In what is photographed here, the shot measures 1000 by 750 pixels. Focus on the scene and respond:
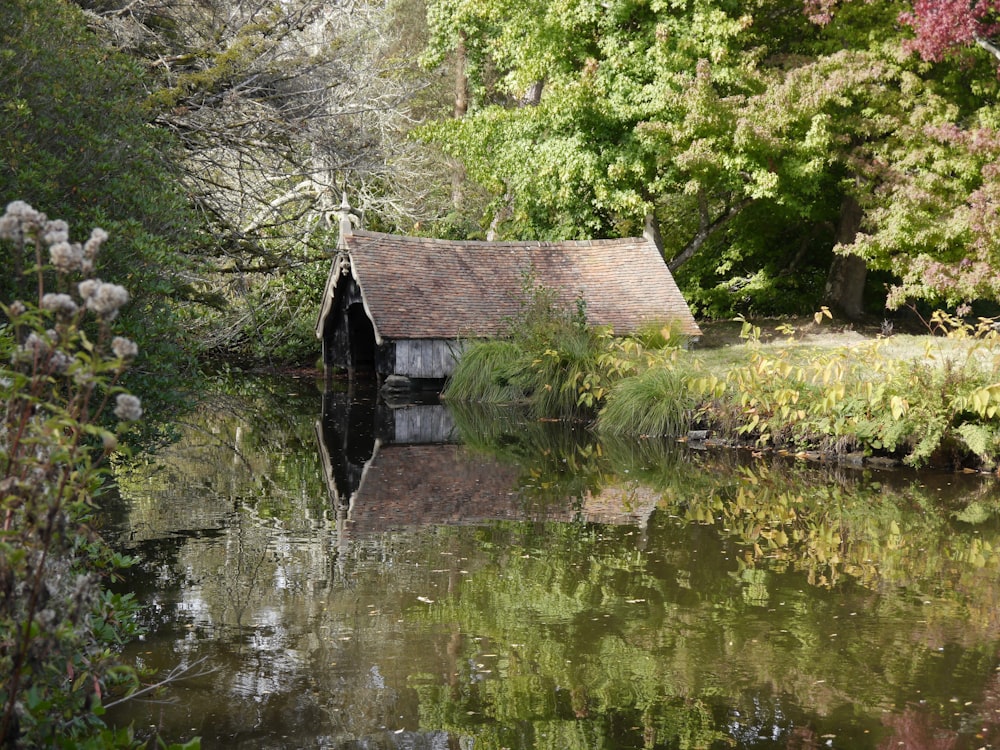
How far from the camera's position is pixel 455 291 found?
72.7 ft

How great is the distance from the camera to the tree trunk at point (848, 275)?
2498 centimetres

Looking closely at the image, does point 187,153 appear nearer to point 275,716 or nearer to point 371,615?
point 371,615

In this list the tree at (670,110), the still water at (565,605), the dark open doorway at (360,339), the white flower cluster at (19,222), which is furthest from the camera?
the dark open doorway at (360,339)

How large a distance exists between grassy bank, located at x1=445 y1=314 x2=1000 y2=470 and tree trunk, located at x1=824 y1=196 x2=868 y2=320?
602 centimetres

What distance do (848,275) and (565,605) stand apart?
20.6 m

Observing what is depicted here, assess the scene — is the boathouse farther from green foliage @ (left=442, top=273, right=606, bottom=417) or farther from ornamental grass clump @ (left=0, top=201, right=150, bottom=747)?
ornamental grass clump @ (left=0, top=201, right=150, bottom=747)

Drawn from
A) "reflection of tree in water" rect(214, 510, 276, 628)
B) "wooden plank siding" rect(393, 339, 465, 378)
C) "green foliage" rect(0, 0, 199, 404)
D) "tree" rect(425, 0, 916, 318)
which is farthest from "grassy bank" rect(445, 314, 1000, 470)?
"green foliage" rect(0, 0, 199, 404)

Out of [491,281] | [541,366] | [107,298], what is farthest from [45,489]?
[491,281]

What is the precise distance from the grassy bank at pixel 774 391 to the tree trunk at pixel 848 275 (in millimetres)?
6023

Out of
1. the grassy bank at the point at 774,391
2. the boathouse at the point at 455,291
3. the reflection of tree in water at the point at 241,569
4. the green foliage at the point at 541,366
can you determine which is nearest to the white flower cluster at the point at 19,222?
the reflection of tree in water at the point at 241,569

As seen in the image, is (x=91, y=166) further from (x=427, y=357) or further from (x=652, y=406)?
(x=427, y=357)

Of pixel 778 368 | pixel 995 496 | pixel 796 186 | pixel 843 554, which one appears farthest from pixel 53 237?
pixel 796 186

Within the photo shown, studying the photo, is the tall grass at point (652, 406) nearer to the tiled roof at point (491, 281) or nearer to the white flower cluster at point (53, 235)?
the tiled roof at point (491, 281)

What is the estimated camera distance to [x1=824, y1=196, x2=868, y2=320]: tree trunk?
24984mm
